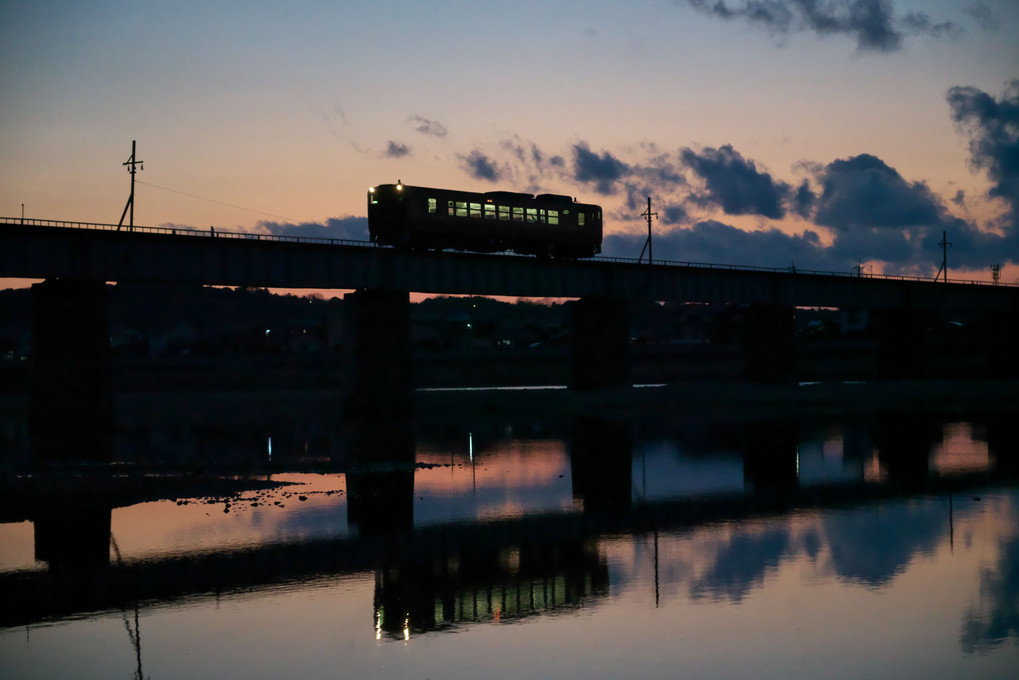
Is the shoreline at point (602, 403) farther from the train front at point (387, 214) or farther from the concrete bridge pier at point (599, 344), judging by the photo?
the train front at point (387, 214)

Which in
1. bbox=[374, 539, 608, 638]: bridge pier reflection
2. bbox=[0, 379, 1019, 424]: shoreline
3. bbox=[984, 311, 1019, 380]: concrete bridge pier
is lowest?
bbox=[0, 379, 1019, 424]: shoreline

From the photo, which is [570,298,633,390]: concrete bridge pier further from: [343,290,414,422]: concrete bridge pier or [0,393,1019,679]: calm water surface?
[0,393,1019,679]: calm water surface

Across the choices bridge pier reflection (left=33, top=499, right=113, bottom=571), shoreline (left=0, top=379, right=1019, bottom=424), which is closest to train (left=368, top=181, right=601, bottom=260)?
shoreline (left=0, top=379, right=1019, bottom=424)

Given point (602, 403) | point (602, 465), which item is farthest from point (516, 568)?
point (602, 403)

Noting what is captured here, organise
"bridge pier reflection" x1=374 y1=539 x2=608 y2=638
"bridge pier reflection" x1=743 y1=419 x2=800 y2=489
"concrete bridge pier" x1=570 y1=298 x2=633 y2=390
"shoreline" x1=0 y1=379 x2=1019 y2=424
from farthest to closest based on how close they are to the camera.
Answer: "concrete bridge pier" x1=570 y1=298 x2=633 y2=390
"shoreline" x1=0 y1=379 x2=1019 y2=424
"bridge pier reflection" x1=743 y1=419 x2=800 y2=489
"bridge pier reflection" x1=374 y1=539 x2=608 y2=638

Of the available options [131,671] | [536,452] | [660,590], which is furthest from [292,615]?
[536,452]

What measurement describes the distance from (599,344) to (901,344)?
122ft

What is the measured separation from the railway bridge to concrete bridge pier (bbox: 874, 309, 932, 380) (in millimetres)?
190

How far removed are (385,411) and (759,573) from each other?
42.1 meters

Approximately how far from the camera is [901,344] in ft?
308

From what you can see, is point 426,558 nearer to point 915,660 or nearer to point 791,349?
point 915,660

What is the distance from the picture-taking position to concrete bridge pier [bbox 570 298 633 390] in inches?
2803

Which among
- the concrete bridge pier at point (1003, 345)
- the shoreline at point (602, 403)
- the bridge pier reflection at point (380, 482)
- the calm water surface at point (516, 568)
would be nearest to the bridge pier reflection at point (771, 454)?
the calm water surface at point (516, 568)

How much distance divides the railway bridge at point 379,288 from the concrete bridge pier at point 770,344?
9 cm
